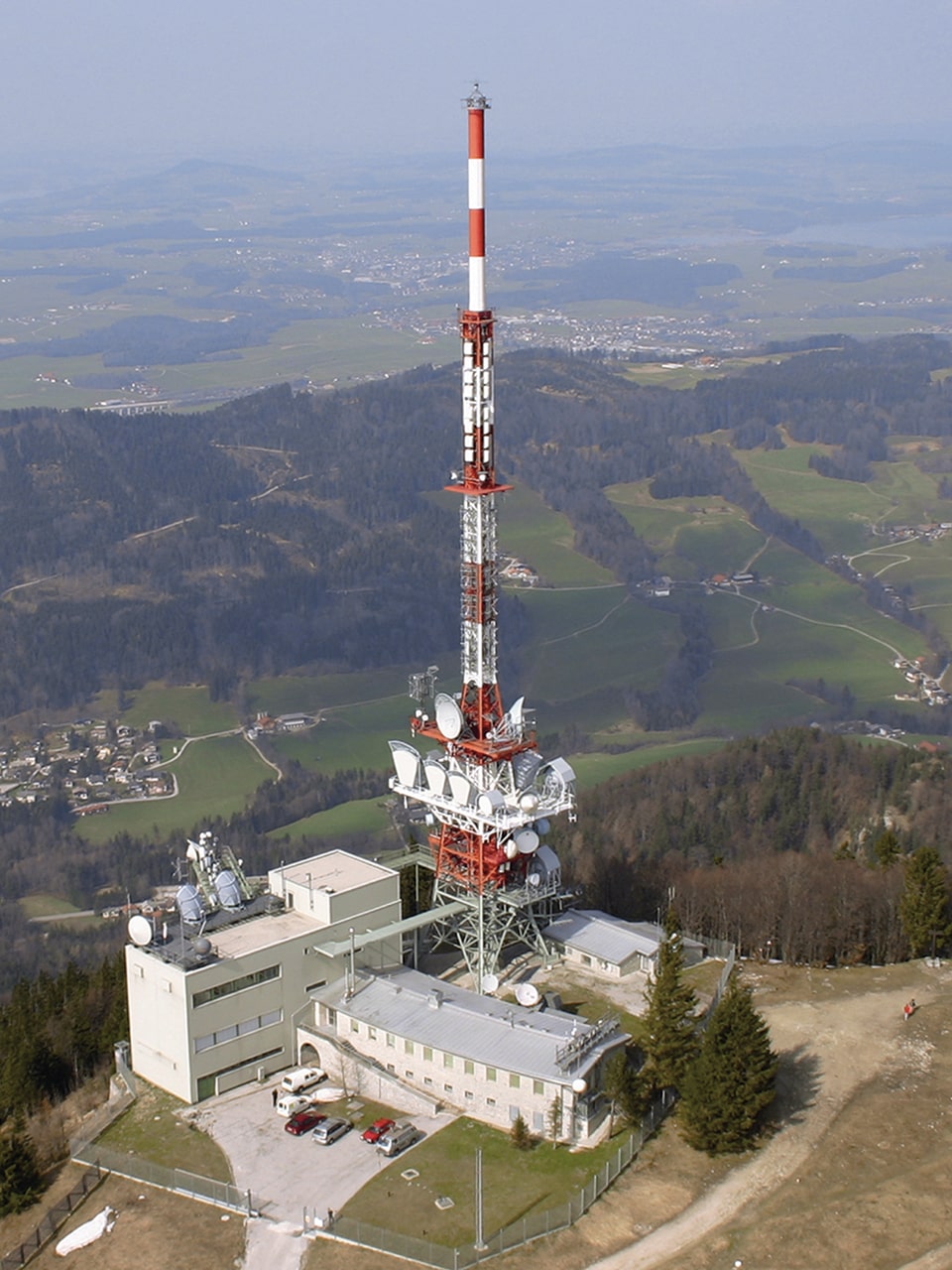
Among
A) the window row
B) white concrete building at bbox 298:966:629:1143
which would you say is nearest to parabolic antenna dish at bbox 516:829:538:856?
white concrete building at bbox 298:966:629:1143

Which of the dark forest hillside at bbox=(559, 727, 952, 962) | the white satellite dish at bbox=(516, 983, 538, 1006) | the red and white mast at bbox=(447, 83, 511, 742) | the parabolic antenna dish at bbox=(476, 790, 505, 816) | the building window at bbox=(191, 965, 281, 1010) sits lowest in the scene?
the dark forest hillside at bbox=(559, 727, 952, 962)

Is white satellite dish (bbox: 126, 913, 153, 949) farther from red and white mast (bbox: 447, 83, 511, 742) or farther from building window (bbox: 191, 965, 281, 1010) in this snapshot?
red and white mast (bbox: 447, 83, 511, 742)

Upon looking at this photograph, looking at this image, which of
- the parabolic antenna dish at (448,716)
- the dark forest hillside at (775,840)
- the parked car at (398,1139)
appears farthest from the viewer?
the dark forest hillside at (775,840)

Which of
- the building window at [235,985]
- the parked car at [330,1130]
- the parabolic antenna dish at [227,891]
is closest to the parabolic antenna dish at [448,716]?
the parabolic antenna dish at [227,891]

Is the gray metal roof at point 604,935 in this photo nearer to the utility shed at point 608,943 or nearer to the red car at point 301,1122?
the utility shed at point 608,943

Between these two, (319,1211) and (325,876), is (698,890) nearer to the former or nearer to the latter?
(325,876)

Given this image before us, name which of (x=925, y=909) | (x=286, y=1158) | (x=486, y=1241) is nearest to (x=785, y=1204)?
(x=486, y=1241)

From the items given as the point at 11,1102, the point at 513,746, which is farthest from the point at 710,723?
the point at 11,1102
